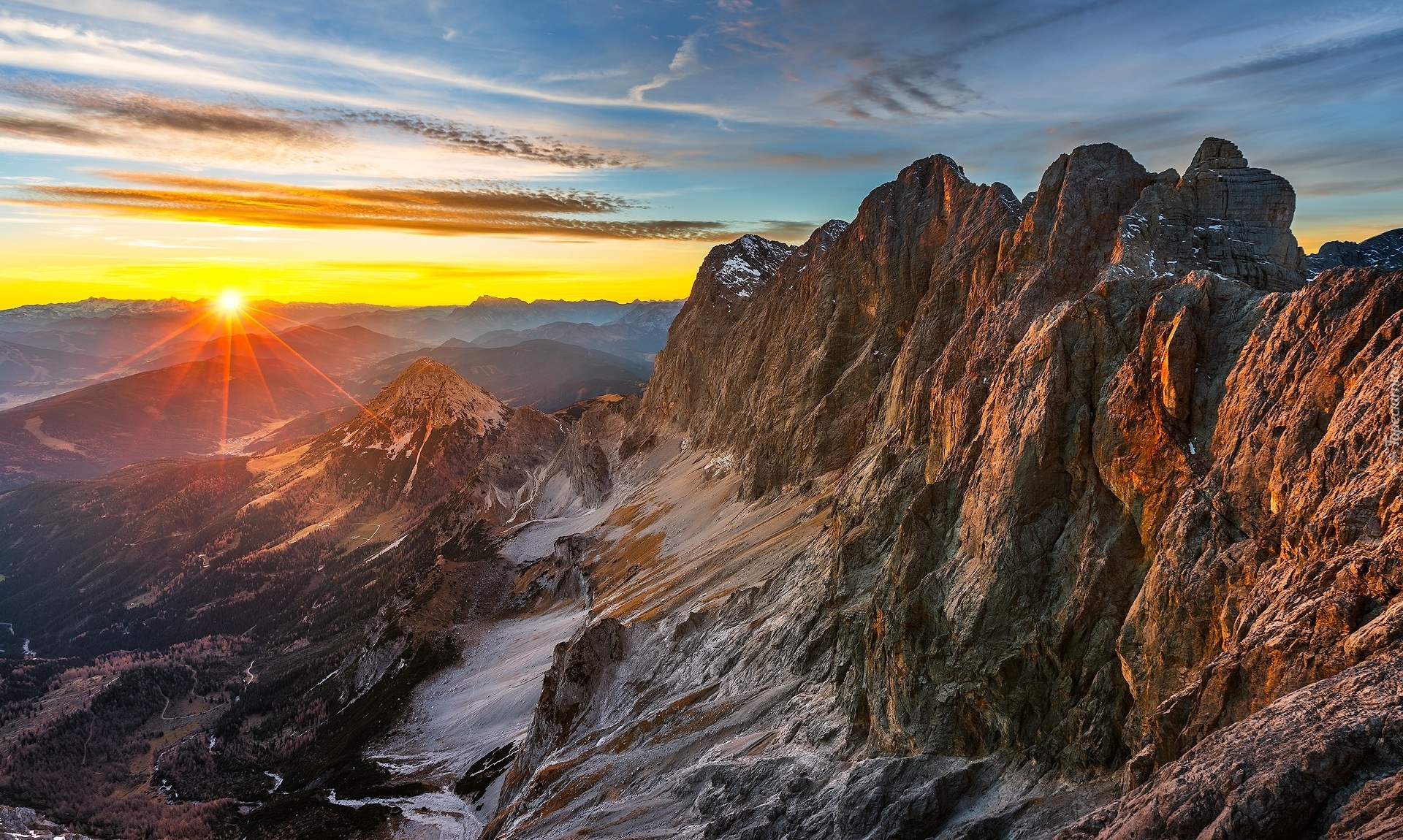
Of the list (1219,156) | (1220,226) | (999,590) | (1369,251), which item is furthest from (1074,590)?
(1369,251)

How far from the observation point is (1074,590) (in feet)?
98.6

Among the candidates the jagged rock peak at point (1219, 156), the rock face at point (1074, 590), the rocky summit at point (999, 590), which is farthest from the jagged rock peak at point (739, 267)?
the jagged rock peak at point (1219, 156)

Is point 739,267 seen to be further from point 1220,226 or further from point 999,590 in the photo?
point 999,590

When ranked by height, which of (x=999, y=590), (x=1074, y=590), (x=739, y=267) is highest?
(x=739, y=267)

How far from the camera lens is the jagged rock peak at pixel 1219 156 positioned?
1834 inches

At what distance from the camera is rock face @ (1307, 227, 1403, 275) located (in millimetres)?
142875

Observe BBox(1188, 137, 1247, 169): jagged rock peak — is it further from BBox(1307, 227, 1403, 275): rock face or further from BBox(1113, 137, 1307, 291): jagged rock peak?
BBox(1307, 227, 1403, 275): rock face

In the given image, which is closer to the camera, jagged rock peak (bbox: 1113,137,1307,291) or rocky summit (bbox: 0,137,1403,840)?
rocky summit (bbox: 0,137,1403,840)

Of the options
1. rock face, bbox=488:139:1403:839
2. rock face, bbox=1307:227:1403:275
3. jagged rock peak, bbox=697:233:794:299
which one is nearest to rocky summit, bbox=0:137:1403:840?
rock face, bbox=488:139:1403:839

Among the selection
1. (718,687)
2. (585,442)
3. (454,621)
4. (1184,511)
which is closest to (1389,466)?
(1184,511)

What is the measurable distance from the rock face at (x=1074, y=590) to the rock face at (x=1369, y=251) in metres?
117

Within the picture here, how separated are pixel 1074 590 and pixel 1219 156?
35194mm

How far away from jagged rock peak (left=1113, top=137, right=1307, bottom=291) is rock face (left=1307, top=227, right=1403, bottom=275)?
112044mm

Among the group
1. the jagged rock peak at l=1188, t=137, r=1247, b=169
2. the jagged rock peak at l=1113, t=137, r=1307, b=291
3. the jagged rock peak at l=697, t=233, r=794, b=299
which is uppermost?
the jagged rock peak at l=697, t=233, r=794, b=299
